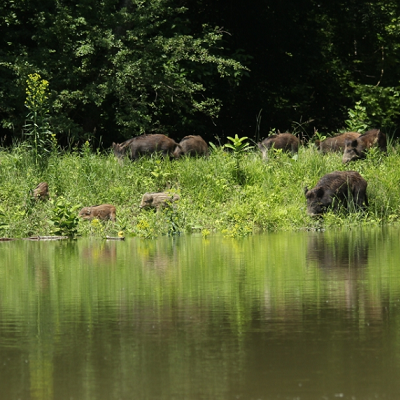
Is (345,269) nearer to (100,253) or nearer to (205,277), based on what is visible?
(205,277)

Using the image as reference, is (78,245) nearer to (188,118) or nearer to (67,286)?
(67,286)

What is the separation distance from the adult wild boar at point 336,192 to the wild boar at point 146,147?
412 centimetres

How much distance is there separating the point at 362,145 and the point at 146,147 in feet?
14.9

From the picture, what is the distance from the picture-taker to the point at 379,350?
5914mm

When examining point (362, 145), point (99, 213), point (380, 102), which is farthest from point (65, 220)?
point (380, 102)

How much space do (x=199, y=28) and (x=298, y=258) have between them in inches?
791

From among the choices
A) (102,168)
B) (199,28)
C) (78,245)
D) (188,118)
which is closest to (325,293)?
(78,245)

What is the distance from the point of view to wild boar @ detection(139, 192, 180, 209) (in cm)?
1705

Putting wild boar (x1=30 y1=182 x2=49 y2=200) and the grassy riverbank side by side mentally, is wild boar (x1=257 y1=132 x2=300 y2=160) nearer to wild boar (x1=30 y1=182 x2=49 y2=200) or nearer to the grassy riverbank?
the grassy riverbank

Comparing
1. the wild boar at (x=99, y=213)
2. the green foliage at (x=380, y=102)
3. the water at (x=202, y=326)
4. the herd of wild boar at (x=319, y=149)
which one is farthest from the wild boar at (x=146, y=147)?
the green foliage at (x=380, y=102)

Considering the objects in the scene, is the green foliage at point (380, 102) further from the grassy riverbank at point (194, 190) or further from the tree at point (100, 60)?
the grassy riverbank at point (194, 190)

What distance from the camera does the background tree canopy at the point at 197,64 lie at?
79.5ft

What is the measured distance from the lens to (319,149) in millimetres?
21250

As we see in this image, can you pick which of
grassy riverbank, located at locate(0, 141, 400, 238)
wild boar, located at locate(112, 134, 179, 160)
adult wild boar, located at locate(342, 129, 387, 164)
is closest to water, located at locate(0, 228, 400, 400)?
grassy riverbank, located at locate(0, 141, 400, 238)
